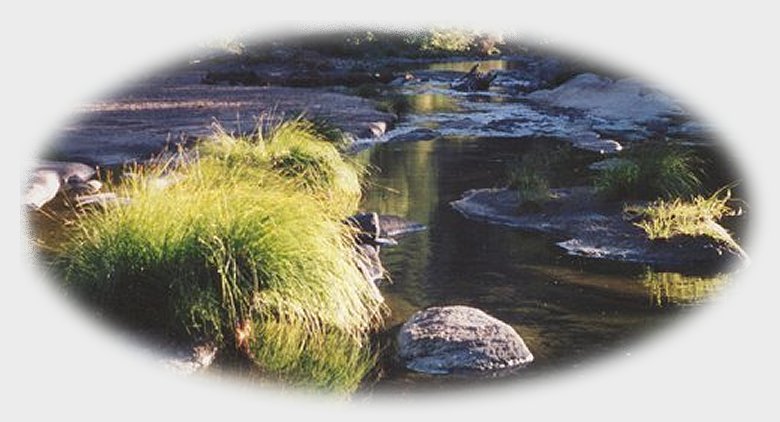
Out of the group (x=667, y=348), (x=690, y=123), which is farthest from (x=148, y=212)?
(x=690, y=123)

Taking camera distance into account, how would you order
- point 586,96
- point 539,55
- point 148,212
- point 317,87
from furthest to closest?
point 539,55 → point 317,87 → point 586,96 → point 148,212

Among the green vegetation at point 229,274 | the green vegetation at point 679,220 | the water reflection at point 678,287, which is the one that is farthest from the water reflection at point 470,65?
the green vegetation at point 229,274

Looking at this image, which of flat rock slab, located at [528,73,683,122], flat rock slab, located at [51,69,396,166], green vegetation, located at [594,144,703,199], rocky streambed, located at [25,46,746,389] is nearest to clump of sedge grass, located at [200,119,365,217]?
rocky streambed, located at [25,46,746,389]

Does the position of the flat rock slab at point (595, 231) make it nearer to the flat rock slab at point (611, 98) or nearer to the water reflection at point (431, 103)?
the flat rock slab at point (611, 98)

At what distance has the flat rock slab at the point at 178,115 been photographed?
2431 cm

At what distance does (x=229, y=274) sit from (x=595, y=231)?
300 inches

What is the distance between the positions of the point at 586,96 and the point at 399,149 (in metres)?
17.5

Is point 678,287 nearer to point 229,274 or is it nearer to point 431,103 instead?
point 229,274

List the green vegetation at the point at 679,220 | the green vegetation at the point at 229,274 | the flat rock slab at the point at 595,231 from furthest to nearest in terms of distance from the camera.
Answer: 1. the green vegetation at the point at 679,220
2. the flat rock slab at the point at 595,231
3. the green vegetation at the point at 229,274

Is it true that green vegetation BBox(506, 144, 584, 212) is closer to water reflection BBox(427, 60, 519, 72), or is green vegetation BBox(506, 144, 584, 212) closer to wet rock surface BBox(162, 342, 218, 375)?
A: wet rock surface BBox(162, 342, 218, 375)

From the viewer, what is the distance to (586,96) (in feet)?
136

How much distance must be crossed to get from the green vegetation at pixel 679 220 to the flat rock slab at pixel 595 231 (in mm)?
113

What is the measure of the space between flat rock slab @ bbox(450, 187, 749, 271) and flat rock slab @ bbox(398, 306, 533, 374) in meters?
4.53

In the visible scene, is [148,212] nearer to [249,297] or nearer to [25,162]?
[249,297]
